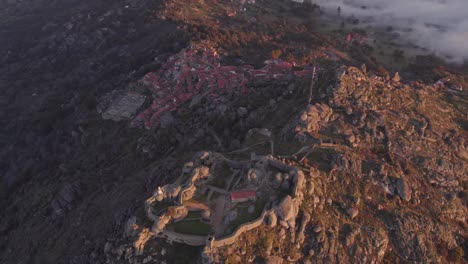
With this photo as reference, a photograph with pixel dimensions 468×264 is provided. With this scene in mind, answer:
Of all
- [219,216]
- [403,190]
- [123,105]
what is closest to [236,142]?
[219,216]

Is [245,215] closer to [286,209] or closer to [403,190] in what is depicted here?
[286,209]

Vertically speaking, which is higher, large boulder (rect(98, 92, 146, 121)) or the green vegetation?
the green vegetation

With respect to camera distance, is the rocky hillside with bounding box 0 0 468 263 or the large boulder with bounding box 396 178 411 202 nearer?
the rocky hillside with bounding box 0 0 468 263

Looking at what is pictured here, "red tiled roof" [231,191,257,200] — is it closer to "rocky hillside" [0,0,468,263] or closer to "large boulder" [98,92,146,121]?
"rocky hillside" [0,0,468,263]

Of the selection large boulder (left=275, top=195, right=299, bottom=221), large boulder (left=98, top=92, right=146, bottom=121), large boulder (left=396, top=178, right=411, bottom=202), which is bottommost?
large boulder (left=98, top=92, right=146, bottom=121)

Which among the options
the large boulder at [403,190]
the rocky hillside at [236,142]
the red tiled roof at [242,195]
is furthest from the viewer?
the large boulder at [403,190]

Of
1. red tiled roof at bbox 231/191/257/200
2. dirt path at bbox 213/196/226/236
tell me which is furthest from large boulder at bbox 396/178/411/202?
dirt path at bbox 213/196/226/236

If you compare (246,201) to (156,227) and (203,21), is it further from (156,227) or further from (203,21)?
(203,21)

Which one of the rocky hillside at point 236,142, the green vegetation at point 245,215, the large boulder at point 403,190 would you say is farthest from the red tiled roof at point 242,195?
the large boulder at point 403,190

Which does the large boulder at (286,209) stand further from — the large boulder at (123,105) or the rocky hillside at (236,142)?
the large boulder at (123,105)
